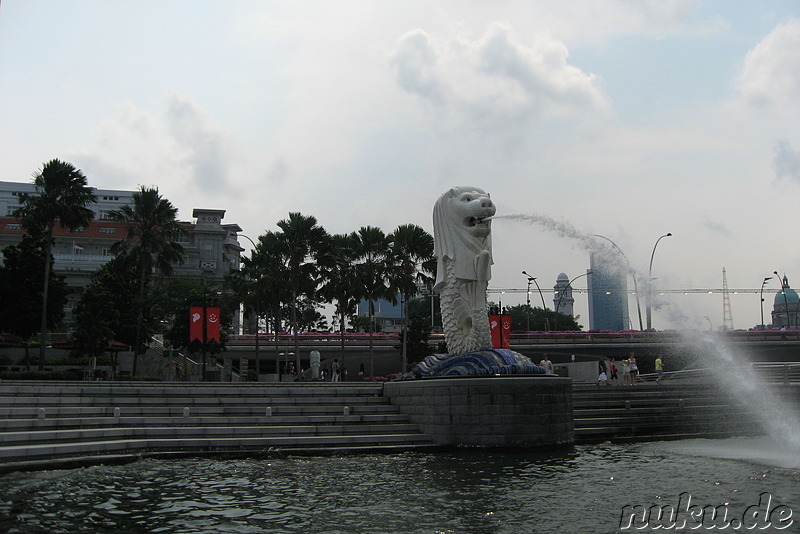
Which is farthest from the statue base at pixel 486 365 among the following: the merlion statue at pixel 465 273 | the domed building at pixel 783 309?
the domed building at pixel 783 309

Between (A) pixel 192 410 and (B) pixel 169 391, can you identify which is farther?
(B) pixel 169 391

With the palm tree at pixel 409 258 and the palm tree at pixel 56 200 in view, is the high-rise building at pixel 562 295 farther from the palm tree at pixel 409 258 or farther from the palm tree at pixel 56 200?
the palm tree at pixel 56 200

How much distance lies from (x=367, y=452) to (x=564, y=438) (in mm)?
5245

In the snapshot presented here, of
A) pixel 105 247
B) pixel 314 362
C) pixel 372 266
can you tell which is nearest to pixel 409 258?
pixel 372 266

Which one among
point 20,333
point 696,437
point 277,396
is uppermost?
point 20,333

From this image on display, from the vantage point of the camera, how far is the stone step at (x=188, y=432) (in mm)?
15383

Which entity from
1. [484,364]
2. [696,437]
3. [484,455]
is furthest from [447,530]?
[696,437]

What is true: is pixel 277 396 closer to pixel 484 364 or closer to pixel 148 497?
pixel 484 364

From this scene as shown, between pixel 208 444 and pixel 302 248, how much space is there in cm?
2394

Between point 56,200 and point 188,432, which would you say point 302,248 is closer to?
point 56,200

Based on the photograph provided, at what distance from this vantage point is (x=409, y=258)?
41281 millimetres

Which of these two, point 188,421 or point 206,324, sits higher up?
point 206,324

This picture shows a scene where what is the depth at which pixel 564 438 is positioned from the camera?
19.4 metres

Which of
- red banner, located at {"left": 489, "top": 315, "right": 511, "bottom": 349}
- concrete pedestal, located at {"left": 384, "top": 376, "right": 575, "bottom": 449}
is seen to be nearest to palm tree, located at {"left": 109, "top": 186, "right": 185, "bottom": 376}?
red banner, located at {"left": 489, "top": 315, "right": 511, "bottom": 349}
